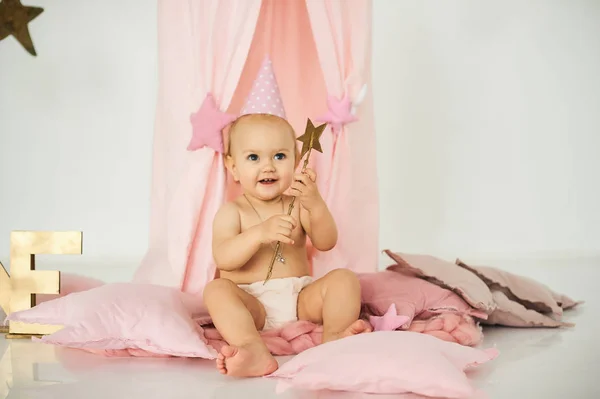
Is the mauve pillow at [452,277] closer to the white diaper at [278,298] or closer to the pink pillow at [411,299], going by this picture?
the pink pillow at [411,299]

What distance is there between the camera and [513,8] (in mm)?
4859

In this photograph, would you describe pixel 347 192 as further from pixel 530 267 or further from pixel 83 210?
pixel 83 210

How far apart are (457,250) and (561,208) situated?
0.73 m

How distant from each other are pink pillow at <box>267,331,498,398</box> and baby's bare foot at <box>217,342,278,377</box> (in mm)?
79

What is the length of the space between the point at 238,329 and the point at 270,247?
428mm

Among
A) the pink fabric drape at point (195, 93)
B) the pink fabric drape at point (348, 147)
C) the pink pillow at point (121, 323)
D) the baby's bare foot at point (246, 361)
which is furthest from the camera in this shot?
the pink fabric drape at point (348, 147)

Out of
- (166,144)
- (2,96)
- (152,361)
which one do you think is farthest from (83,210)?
(152,361)

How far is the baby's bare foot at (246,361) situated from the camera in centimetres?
180

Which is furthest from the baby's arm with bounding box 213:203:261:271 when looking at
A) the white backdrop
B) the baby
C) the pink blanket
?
the white backdrop

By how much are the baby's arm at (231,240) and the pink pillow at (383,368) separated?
48 centimetres

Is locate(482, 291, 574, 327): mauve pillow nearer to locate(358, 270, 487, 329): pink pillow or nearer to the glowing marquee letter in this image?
locate(358, 270, 487, 329): pink pillow

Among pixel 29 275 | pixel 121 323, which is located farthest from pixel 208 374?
pixel 29 275

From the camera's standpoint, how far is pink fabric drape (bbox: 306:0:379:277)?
2.76 meters

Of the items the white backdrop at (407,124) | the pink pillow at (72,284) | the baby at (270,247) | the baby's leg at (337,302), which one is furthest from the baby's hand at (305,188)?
the white backdrop at (407,124)
